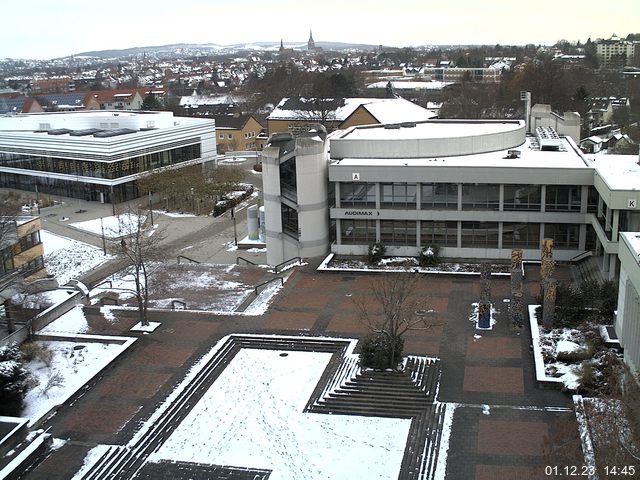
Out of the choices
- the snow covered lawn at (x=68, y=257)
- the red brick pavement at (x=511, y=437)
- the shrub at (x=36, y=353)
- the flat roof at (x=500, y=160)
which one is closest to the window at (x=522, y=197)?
the flat roof at (x=500, y=160)

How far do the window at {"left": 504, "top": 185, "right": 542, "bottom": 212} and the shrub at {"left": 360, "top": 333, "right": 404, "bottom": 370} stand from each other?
47.5 ft

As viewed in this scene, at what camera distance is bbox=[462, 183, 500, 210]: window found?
38.3 meters

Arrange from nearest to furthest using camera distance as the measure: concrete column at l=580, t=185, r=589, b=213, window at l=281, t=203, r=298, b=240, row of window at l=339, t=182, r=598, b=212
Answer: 1. concrete column at l=580, t=185, r=589, b=213
2. row of window at l=339, t=182, r=598, b=212
3. window at l=281, t=203, r=298, b=240

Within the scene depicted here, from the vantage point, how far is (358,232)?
4066 cm

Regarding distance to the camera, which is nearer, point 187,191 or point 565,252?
point 565,252

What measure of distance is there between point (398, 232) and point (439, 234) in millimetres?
2230

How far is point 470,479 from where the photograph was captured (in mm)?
19922

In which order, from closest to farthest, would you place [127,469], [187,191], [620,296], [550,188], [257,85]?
[127,469] → [620,296] → [550,188] → [187,191] → [257,85]

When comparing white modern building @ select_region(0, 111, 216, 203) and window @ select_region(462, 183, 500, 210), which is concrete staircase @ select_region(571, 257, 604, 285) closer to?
window @ select_region(462, 183, 500, 210)

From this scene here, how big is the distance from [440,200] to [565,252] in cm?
704

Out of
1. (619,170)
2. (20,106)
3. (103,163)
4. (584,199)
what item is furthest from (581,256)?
(20,106)

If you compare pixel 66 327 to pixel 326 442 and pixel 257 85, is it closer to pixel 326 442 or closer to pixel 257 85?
pixel 326 442

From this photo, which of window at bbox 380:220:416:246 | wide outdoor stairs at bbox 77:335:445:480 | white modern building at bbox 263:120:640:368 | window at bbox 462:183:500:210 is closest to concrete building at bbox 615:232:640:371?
wide outdoor stairs at bbox 77:335:445:480

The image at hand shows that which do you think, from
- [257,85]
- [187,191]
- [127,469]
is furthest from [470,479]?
[257,85]
